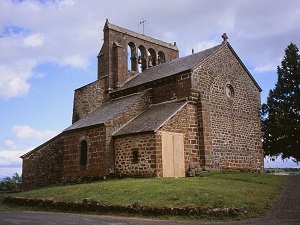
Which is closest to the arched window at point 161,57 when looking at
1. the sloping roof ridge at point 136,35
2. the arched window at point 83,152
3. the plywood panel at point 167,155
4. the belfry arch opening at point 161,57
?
the belfry arch opening at point 161,57

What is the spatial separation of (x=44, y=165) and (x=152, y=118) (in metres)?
9.96

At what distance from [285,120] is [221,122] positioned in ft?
33.7

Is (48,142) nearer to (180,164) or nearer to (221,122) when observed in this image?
(180,164)

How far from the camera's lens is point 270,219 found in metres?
9.78

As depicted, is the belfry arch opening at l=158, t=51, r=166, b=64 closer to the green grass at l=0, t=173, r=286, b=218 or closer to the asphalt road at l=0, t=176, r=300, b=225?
the green grass at l=0, t=173, r=286, b=218

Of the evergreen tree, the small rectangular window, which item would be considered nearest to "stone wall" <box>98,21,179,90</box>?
the small rectangular window

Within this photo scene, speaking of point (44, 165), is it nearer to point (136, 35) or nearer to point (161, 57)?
point (136, 35)

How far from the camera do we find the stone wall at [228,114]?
21.5 metres

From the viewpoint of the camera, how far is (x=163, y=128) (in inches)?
738

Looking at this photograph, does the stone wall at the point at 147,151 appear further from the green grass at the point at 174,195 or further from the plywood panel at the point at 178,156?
the green grass at the point at 174,195

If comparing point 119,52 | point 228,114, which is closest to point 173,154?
point 228,114

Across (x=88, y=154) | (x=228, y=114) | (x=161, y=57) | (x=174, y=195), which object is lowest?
(x=174, y=195)

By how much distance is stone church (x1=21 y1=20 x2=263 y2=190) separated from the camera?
19.2 m

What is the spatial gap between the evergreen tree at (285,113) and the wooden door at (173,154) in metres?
14.0
